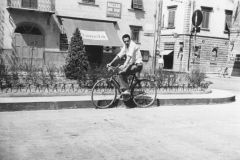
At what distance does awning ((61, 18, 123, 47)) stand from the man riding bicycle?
13298mm

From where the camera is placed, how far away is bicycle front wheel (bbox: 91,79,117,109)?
8.10 meters

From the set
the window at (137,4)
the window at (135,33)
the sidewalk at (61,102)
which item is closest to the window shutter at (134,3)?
the window at (137,4)

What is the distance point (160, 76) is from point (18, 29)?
45.3 ft

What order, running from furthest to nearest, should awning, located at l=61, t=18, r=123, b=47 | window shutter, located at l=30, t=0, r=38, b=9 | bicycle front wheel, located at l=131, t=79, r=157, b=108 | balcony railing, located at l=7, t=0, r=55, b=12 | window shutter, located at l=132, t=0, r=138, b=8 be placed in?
1. window shutter, located at l=132, t=0, r=138, b=8
2. awning, located at l=61, t=18, r=123, b=47
3. window shutter, located at l=30, t=0, r=38, b=9
4. balcony railing, located at l=7, t=0, r=55, b=12
5. bicycle front wheel, located at l=131, t=79, r=157, b=108

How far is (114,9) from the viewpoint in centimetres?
2373

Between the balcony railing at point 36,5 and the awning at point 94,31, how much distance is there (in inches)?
50.3

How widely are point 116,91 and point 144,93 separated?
878mm

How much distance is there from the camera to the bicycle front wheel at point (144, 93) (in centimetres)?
847

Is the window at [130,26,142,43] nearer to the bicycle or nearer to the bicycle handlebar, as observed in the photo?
the bicycle

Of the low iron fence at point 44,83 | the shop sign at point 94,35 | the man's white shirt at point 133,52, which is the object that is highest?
the shop sign at point 94,35

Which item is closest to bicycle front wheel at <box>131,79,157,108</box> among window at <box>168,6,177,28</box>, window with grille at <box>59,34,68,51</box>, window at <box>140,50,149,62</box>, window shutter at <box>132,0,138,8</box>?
window with grille at <box>59,34,68,51</box>

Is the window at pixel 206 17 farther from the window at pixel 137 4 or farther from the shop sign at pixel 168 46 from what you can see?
the window at pixel 137 4

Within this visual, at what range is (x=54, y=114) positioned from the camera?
7.21 m

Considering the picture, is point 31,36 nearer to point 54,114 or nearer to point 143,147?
point 54,114
